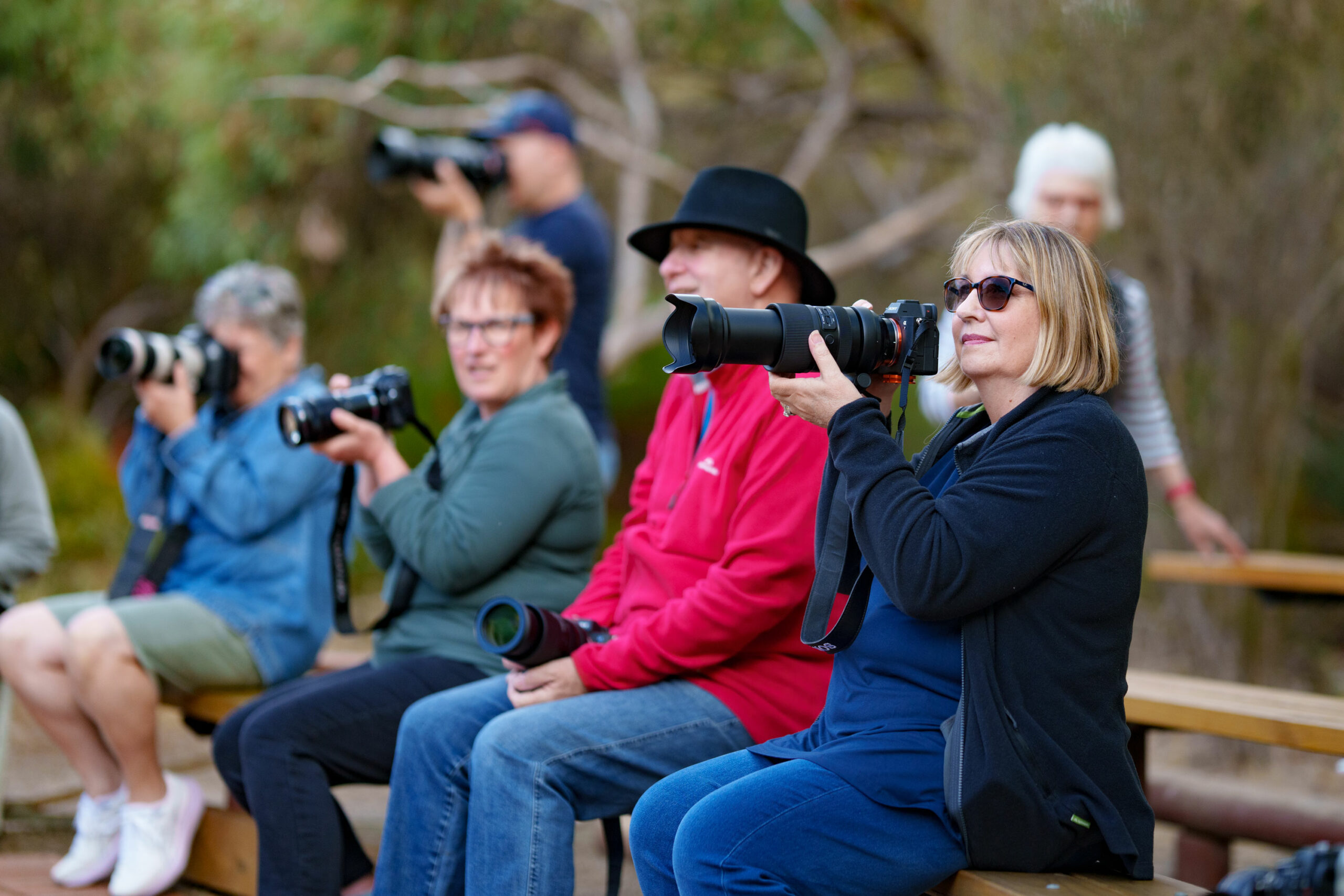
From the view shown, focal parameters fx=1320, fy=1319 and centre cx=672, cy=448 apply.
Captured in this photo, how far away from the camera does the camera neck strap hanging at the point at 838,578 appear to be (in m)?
Answer: 1.95

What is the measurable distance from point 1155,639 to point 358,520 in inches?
119

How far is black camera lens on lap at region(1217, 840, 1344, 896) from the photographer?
55.6 inches

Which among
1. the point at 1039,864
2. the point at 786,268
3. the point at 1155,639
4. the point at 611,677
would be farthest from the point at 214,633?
the point at 1155,639

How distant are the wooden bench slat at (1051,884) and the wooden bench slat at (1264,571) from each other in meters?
1.97

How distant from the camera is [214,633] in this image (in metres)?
3.14

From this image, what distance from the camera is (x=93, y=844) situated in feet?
10.2

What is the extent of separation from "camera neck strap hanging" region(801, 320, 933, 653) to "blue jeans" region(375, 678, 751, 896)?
0.42 meters

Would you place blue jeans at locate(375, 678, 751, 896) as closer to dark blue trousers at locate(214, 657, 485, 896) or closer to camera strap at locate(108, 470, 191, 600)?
dark blue trousers at locate(214, 657, 485, 896)

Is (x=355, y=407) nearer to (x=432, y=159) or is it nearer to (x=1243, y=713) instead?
(x=432, y=159)

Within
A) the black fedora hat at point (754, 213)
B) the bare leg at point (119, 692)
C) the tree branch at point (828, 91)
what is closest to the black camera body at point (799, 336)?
the black fedora hat at point (754, 213)

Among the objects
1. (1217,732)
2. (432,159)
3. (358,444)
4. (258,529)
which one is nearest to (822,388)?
(1217,732)

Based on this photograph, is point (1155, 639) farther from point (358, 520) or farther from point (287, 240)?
point (287, 240)

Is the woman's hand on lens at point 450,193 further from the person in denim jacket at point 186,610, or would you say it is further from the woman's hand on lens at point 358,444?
the woman's hand on lens at point 358,444

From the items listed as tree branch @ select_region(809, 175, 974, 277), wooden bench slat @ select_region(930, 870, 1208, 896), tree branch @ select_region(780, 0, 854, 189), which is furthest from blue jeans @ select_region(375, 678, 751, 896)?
tree branch @ select_region(809, 175, 974, 277)
